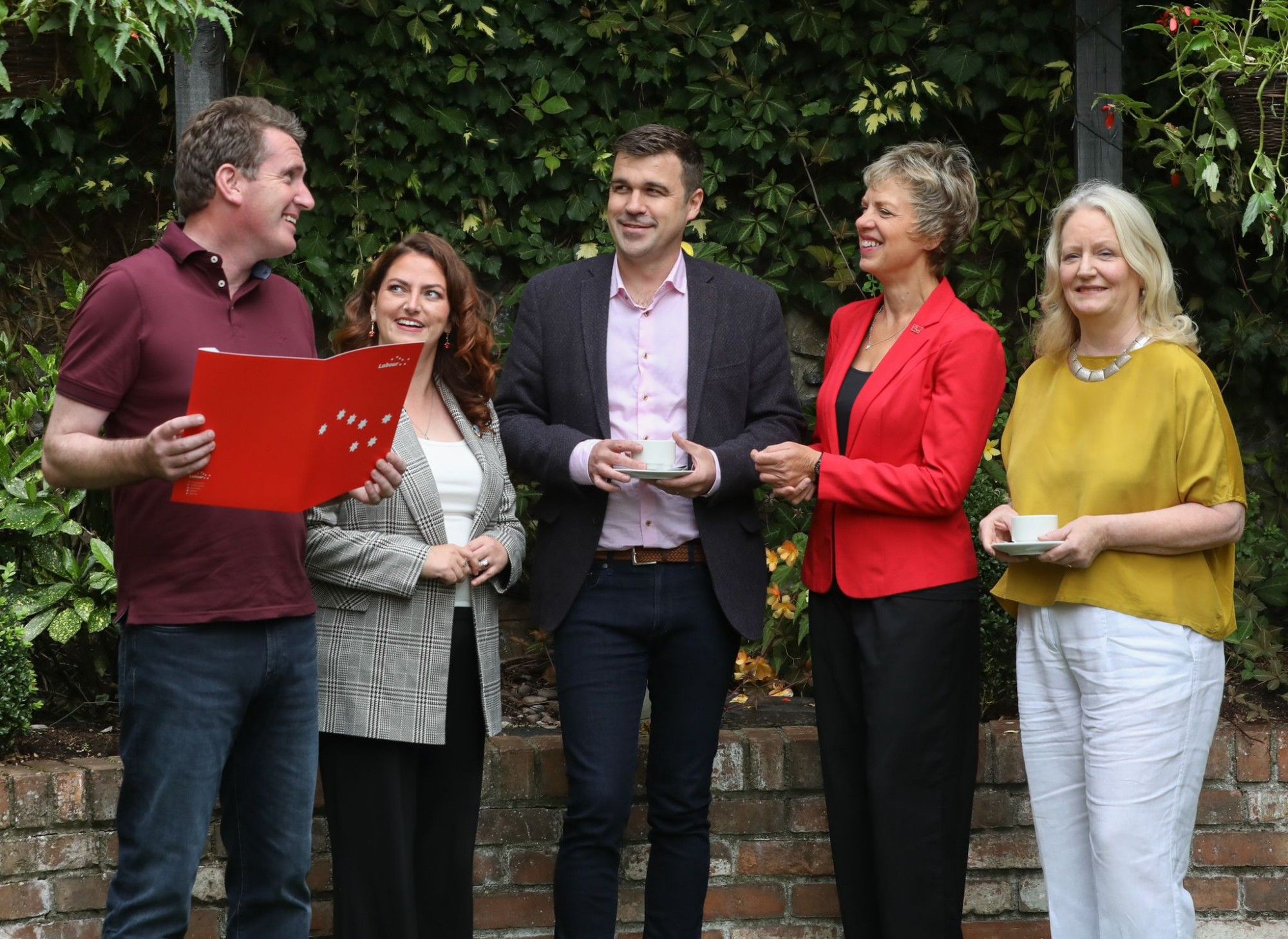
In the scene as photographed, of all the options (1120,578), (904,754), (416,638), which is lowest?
(904,754)

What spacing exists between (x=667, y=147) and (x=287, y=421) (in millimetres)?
1213

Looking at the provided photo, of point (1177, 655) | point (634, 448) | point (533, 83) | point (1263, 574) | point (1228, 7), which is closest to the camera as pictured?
point (1177, 655)

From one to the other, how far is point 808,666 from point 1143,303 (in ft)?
5.82

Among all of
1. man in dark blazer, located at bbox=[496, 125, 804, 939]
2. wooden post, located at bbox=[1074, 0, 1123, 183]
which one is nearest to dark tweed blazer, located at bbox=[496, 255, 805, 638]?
man in dark blazer, located at bbox=[496, 125, 804, 939]

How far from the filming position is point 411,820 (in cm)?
296

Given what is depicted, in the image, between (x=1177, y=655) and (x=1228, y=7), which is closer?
(x=1177, y=655)

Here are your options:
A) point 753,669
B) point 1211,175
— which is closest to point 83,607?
point 753,669

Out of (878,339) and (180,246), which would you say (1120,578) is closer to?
(878,339)

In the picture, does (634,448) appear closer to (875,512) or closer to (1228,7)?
(875,512)

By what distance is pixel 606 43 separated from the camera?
15.6 feet

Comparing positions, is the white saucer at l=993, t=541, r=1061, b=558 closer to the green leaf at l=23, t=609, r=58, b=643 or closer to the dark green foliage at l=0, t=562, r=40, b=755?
the dark green foliage at l=0, t=562, r=40, b=755

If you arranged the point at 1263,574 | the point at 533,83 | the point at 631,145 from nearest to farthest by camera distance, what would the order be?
the point at 631,145 < the point at 1263,574 < the point at 533,83

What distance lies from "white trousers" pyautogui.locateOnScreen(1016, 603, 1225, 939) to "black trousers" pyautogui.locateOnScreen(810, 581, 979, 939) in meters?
0.24

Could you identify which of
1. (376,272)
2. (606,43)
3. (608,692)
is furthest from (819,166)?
(608,692)
